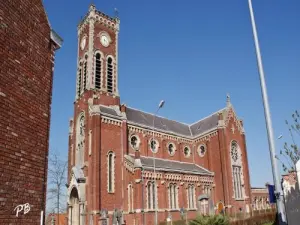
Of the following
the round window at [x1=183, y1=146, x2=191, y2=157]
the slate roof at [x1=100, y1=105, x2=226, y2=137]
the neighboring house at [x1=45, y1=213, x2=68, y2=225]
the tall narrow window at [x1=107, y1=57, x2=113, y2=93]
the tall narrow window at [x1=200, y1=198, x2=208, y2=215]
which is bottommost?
the neighboring house at [x1=45, y1=213, x2=68, y2=225]

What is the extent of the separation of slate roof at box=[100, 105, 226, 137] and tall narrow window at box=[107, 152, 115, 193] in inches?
196

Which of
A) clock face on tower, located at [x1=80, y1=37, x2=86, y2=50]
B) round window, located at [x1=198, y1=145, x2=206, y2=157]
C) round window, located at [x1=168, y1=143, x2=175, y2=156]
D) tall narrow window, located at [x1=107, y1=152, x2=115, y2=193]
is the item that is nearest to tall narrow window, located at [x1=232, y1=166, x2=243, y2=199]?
round window, located at [x1=198, y1=145, x2=206, y2=157]

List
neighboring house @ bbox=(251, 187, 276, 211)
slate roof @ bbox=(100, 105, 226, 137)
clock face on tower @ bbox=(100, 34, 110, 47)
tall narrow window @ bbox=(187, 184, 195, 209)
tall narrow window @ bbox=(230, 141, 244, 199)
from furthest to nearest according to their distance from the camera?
1. neighboring house @ bbox=(251, 187, 276, 211)
2. tall narrow window @ bbox=(230, 141, 244, 199)
3. clock face on tower @ bbox=(100, 34, 110, 47)
4. tall narrow window @ bbox=(187, 184, 195, 209)
5. slate roof @ bbox=(100, 105, 226, 137)

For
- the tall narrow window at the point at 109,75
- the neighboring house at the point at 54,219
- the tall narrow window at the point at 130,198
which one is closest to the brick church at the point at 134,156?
the tall narrow window at the point at 109,75

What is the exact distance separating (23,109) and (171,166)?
33.6 metres

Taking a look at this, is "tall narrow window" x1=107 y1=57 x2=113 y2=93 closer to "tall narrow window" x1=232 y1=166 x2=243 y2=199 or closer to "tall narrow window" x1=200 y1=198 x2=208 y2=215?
"tall narrow window" x1=200 y1=198 x2=208 y2=215

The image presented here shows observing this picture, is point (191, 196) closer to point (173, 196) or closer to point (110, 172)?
point (173, 196)

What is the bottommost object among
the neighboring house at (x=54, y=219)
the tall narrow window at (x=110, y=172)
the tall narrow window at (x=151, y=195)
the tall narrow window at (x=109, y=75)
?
the neighboring house at (x=54, y=219)

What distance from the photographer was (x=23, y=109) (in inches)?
297

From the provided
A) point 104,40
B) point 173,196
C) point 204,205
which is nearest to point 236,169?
point 173,196

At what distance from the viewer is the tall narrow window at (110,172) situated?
111ft

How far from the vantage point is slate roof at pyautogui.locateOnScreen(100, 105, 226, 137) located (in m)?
39.1

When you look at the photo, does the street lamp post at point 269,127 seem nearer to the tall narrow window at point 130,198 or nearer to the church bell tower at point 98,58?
the tall narrow window at point 130,198

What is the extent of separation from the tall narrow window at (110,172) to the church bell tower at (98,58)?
718 centimetres
